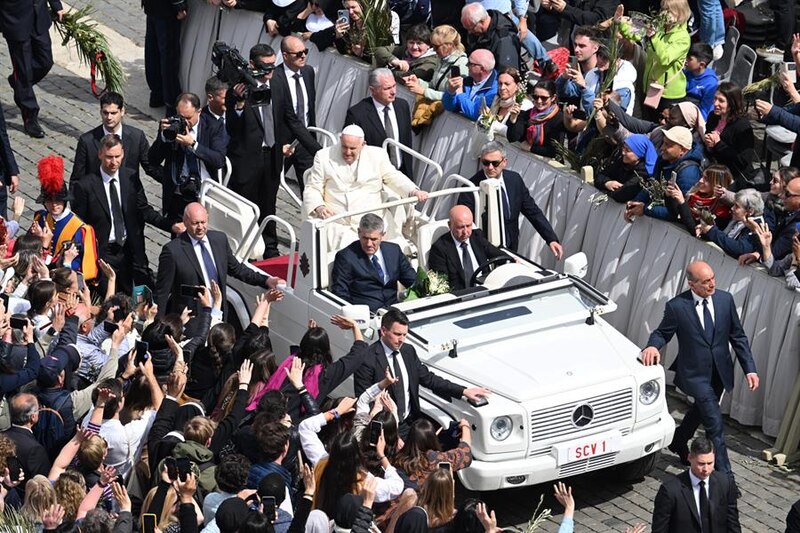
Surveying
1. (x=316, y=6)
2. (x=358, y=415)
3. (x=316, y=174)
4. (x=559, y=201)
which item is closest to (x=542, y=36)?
(x=316, y=6)

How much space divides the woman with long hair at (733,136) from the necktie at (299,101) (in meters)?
4.28

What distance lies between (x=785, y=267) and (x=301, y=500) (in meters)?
5.63

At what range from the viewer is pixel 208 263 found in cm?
1554

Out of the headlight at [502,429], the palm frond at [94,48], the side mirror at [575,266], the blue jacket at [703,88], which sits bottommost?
the palm frond at [94,48]

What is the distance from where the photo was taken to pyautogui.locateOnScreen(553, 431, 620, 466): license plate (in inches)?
535

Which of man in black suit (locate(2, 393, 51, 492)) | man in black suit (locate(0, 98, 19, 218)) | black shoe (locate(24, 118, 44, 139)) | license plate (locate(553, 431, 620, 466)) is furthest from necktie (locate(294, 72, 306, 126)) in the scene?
man in black suit (locate(2, 393, 51, 492))

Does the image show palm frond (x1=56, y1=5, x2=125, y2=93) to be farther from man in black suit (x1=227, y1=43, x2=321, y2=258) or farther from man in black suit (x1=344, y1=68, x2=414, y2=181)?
man in black suit (x1=344, y1=68, x2=414, y2=181)

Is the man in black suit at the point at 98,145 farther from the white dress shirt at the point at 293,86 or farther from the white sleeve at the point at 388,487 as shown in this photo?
the white sleeve at the point at 388,487

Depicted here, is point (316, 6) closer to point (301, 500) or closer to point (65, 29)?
point (65, 29)

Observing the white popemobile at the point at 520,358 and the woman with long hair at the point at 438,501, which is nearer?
the woman with long hair at the point at 438,501

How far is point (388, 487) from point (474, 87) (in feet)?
23.0

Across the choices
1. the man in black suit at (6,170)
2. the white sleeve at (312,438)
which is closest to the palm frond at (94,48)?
the man in black suit at (6,170)

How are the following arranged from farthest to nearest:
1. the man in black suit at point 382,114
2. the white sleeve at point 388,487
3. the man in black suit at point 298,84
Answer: the man in black suit at point 298,84 → the man in black suit at point 382,114 → the white sleeve at point 388,487

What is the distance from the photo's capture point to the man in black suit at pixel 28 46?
2022 centimetres
